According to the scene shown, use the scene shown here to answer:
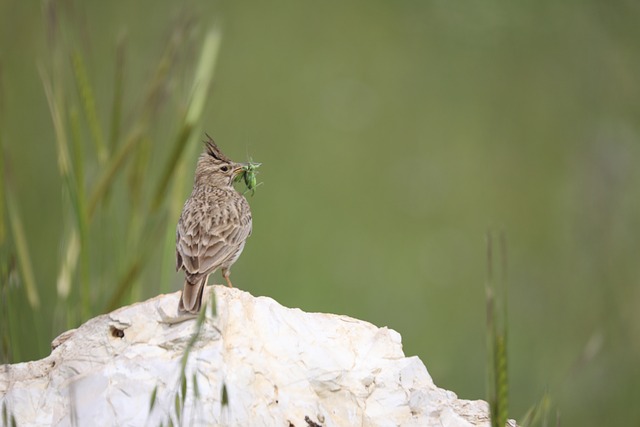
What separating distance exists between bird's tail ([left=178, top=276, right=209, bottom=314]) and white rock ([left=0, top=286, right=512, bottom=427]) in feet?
0.11

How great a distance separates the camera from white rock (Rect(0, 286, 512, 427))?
317 cm

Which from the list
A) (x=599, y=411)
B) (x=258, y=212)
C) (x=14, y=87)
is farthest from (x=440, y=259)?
(x=14, y=87)

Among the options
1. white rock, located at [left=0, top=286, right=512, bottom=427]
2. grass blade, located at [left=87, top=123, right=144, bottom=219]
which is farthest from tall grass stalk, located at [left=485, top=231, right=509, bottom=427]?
grass blade, located at [left=87, top=123, right=144, bottom=219]

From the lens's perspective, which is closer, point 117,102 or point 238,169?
point 117,102

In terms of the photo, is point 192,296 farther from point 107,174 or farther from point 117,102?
point 117,102

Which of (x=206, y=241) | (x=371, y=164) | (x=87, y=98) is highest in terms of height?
(x=87, y=98)

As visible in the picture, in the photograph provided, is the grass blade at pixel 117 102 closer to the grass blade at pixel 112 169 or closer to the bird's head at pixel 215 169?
the grass blade at pixel 112 169

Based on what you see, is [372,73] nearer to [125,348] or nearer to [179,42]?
[179,42]

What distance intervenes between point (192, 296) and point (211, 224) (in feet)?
3.29

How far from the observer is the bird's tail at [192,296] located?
3488 millimetres

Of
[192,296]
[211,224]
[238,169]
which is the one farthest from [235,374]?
[238,169]

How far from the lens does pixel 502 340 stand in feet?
8.86

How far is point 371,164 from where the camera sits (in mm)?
8086

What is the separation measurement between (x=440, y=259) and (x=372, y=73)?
2187 millimetres
